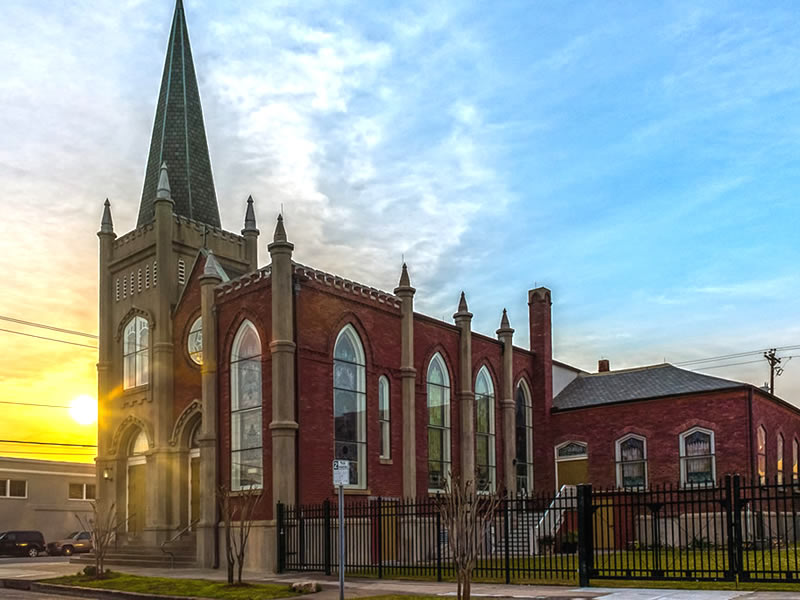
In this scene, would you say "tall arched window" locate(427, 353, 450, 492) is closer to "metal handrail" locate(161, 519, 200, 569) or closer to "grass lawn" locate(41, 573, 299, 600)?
"metal handrail" locate(161, 519, 200, 569)

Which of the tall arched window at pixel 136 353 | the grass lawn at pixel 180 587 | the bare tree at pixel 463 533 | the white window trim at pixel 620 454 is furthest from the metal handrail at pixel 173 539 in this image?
the white window trim at pixel 620 454

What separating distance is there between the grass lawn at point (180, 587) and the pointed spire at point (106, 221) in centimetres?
1612

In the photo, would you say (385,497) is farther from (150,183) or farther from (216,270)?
(150,183)

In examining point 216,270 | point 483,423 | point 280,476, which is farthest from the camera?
point 483,423

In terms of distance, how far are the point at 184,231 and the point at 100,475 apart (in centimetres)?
1017

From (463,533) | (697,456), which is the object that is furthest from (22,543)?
(463,533)

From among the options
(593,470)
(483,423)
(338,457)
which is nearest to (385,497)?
(338,457)

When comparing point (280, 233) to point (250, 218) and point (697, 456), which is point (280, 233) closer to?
point (250, 218)

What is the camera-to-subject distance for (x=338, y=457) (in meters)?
27.9

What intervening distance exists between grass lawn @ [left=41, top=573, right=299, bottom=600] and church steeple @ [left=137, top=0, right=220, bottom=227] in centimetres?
1623

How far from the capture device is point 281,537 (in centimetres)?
2516

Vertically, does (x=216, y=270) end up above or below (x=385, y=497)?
above

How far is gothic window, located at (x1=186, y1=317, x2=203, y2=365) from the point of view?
102ft

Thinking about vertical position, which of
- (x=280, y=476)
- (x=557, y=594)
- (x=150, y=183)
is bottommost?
(x=557, y=594)
